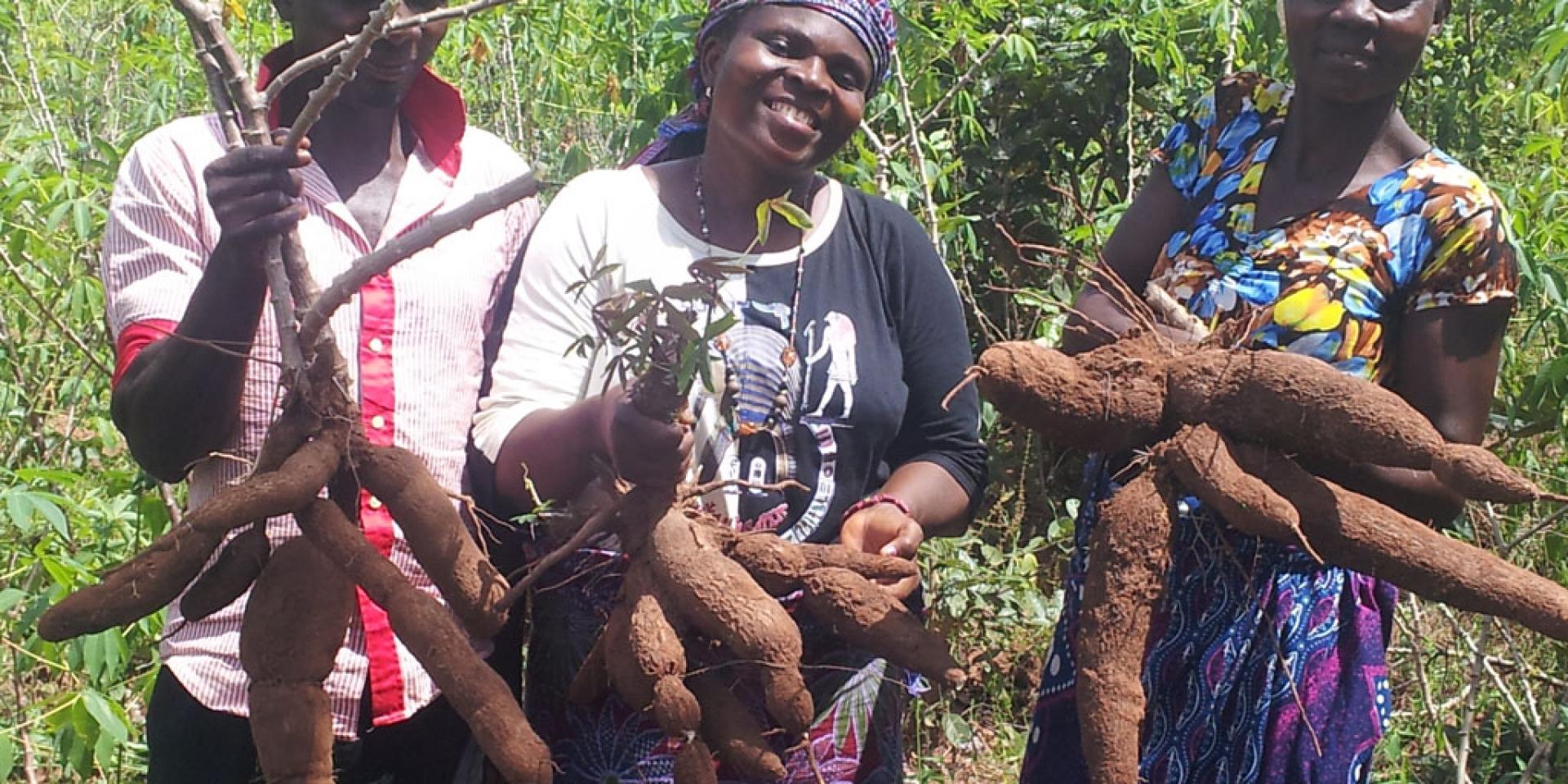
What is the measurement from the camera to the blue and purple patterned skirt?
1525mm

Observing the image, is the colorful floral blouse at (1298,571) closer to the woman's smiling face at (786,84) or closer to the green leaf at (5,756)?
the woman's smiling face at (786,84)

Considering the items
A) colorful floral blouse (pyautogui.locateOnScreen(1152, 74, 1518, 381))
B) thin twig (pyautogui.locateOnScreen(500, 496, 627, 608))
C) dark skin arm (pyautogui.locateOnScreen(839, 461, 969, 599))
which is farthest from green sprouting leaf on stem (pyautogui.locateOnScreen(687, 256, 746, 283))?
colorful floral blouse (pyautogui.locateOnScreen(1152, 74, 1518, 381))

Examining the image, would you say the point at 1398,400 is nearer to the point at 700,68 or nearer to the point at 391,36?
the point at 700,68

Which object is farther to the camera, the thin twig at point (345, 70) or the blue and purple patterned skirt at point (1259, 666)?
the blue and purple patterned skirt at point (1259, 666)

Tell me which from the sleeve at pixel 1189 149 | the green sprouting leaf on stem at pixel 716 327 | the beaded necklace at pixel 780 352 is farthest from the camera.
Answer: the sleeve at pixel 1189 149

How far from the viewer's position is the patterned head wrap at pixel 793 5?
63.1 inches

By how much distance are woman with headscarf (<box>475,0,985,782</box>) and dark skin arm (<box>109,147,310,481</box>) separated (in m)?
0.28

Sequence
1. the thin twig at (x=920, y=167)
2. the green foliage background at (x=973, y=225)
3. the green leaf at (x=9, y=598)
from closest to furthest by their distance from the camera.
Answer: the green leaf at (x=9, y=598)
the green foliage background at (x=973, y=225)
the thin twig at (x=920, y=167)

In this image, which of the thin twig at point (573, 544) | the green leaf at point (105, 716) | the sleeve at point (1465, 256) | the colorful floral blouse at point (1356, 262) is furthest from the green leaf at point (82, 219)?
the sleeve at point (1465, 256)

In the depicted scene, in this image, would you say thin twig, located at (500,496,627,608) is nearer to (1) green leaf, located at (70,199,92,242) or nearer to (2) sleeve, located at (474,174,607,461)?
(2) sleeve, located at (474,174,607,461)

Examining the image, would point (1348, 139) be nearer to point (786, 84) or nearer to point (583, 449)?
point (786, 84)

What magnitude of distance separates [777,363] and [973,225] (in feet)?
6.93

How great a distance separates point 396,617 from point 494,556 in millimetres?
197

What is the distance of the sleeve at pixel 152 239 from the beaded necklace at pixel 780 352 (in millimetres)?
530
